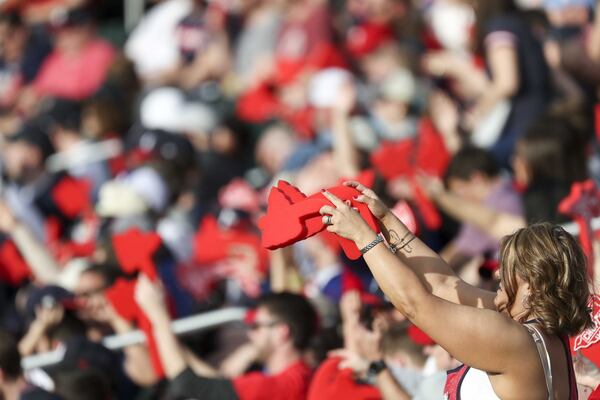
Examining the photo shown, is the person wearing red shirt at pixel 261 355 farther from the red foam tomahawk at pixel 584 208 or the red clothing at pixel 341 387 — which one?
the red foam tomahawk at pixel 584 208

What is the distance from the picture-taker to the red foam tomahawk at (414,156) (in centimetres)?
679

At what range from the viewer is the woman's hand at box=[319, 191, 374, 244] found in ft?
10.8

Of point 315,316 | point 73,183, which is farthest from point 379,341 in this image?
point 73,183

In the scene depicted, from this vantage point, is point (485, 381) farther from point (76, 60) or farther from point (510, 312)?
point (76, 60)

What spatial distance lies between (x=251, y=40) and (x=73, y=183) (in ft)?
6.15

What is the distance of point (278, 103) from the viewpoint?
8.73 metres

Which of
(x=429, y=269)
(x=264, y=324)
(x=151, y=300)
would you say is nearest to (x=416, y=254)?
(x=429, y=269)

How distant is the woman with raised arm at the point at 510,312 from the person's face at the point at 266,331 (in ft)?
5.46

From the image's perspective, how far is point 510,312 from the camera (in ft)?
11.4

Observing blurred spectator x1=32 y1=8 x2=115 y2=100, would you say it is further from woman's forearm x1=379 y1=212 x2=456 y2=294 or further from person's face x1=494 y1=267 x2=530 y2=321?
person's face x1=494 y1=267 x2=530 y2=321

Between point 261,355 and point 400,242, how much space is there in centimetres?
188

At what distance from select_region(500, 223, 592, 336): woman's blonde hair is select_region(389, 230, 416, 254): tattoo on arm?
391 mm

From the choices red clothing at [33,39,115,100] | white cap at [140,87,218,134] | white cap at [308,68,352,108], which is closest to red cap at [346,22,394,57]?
white cap at [308,68,352,108]

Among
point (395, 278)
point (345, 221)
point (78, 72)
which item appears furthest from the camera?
point (78, 72)
